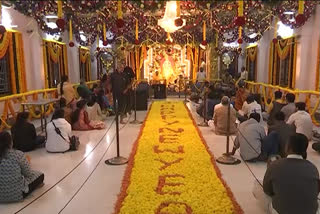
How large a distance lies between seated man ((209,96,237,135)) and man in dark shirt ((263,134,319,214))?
13.6ft

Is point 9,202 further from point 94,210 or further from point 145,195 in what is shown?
point 145,195

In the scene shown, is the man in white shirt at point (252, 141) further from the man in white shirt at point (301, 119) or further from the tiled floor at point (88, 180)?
the man in white shirt at point (301, 119)

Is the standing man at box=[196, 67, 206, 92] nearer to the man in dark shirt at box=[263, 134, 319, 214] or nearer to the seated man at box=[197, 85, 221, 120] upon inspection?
the seated man at box=[197, 85, 221, 120]

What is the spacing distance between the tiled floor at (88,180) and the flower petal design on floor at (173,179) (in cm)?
18

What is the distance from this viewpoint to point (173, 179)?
4.56 meters

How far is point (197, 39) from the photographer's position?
16625 mm

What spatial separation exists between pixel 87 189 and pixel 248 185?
2.23 metres

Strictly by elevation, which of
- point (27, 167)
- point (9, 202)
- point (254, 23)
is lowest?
point (9, 202)

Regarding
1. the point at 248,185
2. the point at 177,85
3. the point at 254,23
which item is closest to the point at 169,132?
the point at 248,185

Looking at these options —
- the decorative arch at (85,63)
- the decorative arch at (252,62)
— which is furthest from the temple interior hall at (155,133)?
the decorative arch at (85,63)

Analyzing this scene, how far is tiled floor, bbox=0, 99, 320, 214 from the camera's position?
380cm

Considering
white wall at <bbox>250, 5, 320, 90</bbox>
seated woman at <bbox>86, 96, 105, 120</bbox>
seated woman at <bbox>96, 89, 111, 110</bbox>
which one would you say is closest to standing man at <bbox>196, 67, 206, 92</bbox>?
white wall at <bbox>250, 5, 320, 90</bbox>

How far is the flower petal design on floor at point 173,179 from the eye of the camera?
369 centimetres

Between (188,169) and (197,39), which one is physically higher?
(197,39)
